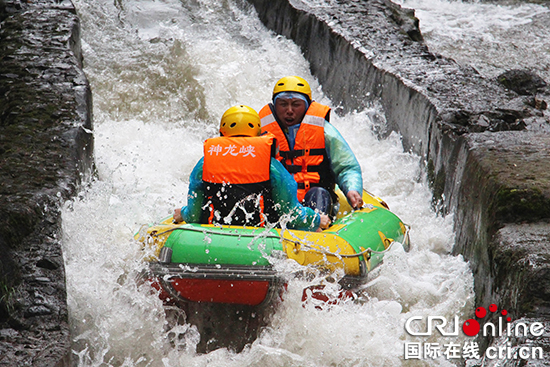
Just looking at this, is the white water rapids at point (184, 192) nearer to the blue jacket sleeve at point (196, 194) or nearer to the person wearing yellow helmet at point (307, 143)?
the blue jacket sleeve at point (196, 194)

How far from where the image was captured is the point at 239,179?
3.77m

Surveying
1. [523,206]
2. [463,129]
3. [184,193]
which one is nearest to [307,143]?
[463,129]

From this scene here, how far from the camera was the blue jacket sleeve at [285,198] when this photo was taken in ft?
12.6

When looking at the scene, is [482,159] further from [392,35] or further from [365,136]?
[392,35]

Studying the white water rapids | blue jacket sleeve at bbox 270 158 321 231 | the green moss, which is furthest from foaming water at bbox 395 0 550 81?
blue jacket sleeve at bbox 270 158 321 231

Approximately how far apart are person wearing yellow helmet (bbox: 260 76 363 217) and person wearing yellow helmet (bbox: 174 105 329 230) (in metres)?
0.82

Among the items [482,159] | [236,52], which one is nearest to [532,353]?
[482,159]

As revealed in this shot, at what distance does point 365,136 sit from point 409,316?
11.8ft

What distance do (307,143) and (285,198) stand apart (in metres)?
1.04

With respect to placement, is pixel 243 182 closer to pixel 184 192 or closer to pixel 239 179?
pixel 239 179

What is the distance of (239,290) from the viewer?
3.47 meters

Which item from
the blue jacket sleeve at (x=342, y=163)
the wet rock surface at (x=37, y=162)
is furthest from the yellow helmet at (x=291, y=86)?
the wet rock surface at (x=37, y=162)

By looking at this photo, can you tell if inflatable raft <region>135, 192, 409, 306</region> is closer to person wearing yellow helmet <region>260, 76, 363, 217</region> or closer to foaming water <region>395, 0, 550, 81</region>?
person wearing yellow helmet <region>260, 76, 363, 217</region>

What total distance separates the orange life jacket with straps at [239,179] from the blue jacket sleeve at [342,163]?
974 mm
